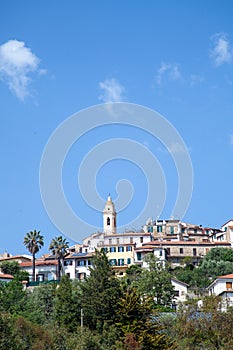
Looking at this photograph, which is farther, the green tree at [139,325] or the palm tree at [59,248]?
the palm tree at [59,248]

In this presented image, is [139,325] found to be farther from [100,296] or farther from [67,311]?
[67,311]

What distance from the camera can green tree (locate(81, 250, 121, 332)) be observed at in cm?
4297

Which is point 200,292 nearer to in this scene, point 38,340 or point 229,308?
point 229,308

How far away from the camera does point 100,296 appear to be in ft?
144

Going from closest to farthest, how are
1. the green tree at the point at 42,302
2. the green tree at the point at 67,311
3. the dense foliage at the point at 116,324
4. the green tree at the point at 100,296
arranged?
the dense foliage at the point at 116,324 < the green tree at the point at 100,296 < the green tree at the point at 67,311 < the green tree at the point at 42,302

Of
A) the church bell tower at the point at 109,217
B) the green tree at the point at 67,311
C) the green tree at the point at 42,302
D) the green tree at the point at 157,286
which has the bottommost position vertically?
the green tree at the point at 67,311

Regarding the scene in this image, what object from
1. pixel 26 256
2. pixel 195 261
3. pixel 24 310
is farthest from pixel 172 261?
pixel 24 310

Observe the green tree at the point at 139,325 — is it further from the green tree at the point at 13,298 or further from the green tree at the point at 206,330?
the green tree at the point at 13,298

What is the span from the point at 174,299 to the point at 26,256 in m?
40.0

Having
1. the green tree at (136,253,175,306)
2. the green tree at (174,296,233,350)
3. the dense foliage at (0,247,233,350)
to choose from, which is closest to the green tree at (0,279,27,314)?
the dense foliage at (0,247,233,350)

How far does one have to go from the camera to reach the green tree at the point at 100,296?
4297cm

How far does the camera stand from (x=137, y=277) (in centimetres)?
7219

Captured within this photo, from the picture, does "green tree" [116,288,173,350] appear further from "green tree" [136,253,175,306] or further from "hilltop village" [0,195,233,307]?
"hilltop village" [0,195,233,307]

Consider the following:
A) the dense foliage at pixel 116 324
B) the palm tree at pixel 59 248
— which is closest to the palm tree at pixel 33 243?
the palm tree at pixel 59 248
